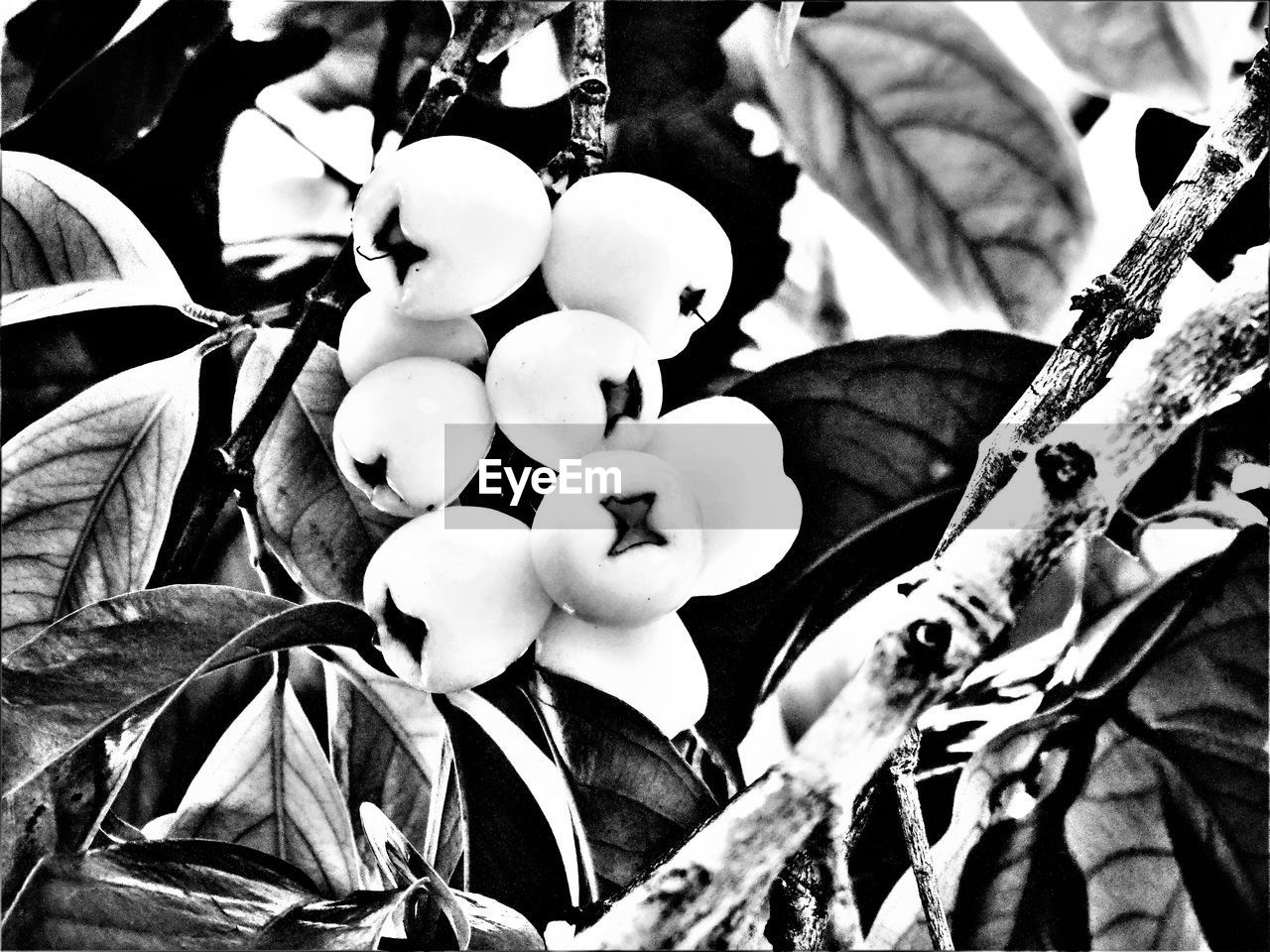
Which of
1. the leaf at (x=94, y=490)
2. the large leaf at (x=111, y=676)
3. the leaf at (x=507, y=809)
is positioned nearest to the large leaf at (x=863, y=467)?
the leaf at (x=507, y=809)

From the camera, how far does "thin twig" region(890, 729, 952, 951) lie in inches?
20.0

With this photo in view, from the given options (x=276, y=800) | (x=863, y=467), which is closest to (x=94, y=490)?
(x=276, y=800)

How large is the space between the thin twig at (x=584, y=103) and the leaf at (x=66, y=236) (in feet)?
0.81

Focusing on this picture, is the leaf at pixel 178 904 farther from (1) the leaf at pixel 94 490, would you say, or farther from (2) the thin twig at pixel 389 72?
(2) the thin twig at pixel 389 72

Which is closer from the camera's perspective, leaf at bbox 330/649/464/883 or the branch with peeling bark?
the branch with peeling bark

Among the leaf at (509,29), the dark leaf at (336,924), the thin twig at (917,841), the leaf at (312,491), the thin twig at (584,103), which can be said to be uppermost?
the leaf at (509,29)

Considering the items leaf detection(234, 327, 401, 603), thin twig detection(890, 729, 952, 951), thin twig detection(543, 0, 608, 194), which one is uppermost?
thin twig detection(543, 0, 608, 194)

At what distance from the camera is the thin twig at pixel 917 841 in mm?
507

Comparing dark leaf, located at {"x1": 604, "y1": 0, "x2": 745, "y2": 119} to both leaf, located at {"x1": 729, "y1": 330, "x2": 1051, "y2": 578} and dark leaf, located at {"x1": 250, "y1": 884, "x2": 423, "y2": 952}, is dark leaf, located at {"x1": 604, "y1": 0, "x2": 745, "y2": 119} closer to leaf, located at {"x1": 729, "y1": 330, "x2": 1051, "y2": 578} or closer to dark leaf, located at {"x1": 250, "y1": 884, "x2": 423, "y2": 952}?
leaf, located at {"x1": 729, "y1": 330, "x2": 1051, "y2": 578}

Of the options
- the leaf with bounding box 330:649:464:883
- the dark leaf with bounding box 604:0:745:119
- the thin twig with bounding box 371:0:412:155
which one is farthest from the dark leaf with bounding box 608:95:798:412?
the leaf with bounding box 330:649:464:883

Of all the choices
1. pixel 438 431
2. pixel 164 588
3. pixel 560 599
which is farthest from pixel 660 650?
pixel 164 588

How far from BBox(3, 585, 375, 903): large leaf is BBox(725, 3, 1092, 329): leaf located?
373mm

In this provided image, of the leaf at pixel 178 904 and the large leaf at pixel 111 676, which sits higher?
the large leaf at pixel 111 676

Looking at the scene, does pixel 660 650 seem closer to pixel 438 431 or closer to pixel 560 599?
pixel 560 599
